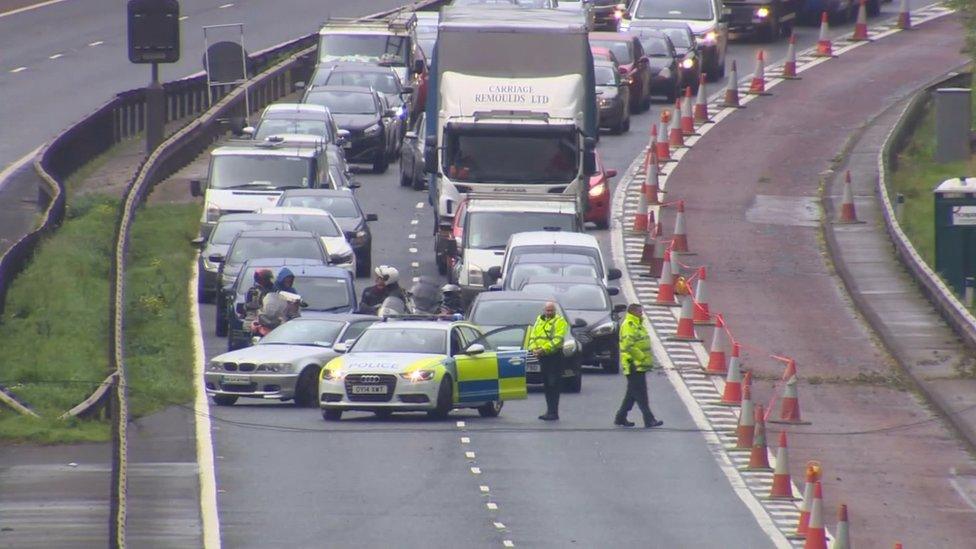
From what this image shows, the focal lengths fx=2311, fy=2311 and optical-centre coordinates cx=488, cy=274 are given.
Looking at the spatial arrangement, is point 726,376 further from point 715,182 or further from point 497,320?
point 715,182

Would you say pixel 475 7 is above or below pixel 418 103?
above

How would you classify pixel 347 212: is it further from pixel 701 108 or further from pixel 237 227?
pixel 701 108

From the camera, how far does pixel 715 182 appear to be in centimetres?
4444

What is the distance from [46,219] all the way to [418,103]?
12.3 m

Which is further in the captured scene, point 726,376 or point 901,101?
point 901,101

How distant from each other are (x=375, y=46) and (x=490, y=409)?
2767 cm

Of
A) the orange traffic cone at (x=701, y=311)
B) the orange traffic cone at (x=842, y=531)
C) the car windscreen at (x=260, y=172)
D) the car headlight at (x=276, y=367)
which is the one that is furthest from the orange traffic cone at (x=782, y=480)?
the car windscreen at (x=260, y=172)

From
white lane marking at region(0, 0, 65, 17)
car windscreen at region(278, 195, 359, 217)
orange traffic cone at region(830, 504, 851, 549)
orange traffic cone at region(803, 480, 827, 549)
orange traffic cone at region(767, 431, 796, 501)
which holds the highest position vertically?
orange traffic cone at region(830, 504, 851, 549)

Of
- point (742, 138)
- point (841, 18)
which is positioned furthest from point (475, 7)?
point (841, 18)

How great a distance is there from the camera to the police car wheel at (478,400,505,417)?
2652 cm

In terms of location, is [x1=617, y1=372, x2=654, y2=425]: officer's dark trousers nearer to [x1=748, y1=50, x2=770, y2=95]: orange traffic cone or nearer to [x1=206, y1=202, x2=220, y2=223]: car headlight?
[x1=206, y1=202, x2=220, y2=223]: car headlight

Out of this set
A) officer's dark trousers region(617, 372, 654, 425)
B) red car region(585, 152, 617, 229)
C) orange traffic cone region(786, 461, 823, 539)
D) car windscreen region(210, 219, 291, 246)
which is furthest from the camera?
red car region(585, 152, 617, 229)

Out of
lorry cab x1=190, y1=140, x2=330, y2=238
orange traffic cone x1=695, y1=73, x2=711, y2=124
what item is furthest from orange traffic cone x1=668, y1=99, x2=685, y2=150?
lorry cab x1=190, y1=140, x2=330, y2=238

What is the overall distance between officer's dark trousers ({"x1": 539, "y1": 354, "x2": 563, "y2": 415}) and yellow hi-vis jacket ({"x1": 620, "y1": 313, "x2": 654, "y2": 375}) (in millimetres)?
794
